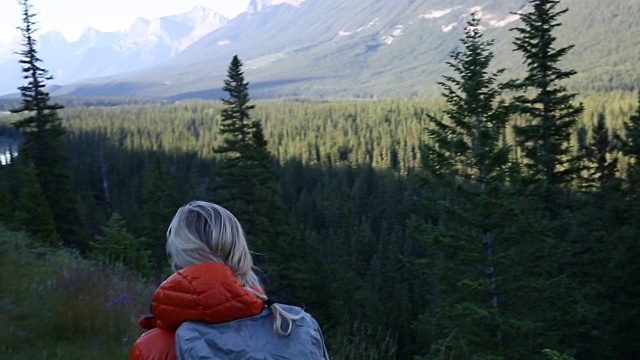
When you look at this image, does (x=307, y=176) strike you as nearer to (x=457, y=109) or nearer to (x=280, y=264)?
(x=280, y=264)

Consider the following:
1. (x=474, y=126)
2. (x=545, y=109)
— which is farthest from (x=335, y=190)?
(x=474, y=126)

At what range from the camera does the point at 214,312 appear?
88.9 inches

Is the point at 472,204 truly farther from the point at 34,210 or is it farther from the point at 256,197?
the point at 34,210

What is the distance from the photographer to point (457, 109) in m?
11.8

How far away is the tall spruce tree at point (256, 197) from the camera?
66.5 ft

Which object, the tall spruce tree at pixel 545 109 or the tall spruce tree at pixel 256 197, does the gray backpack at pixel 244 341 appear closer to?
the tall spruce tree at pixel 545 109

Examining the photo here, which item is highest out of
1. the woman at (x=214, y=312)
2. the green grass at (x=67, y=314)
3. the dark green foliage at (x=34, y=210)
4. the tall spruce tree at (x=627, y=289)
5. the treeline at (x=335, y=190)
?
the woman at (x=214, y=312)

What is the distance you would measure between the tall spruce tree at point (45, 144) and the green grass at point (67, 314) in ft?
57.9

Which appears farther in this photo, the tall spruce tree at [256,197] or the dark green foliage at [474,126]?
the tall spruce tree at [256,197]

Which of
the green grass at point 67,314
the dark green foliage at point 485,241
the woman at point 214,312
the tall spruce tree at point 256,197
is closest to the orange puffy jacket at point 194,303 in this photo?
the woman at point 214,312

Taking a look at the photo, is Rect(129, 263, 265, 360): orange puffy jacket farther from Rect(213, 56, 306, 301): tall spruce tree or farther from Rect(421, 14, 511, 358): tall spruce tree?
Rect(213, 56, 306, 301): tall spruce tree

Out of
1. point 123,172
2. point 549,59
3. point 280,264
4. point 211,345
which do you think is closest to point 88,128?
point 123,172

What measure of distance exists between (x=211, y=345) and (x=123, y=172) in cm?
7904

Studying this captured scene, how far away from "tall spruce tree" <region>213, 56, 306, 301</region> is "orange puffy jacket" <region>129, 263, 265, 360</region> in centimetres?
1689
